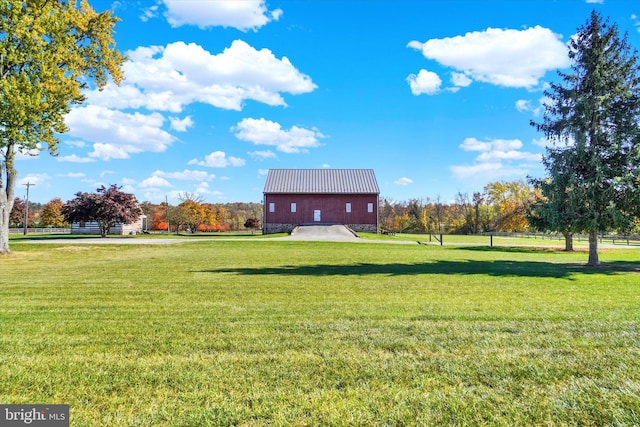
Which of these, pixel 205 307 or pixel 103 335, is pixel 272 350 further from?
pixel 205 307

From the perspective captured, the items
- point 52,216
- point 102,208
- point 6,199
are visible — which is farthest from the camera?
point 52,216

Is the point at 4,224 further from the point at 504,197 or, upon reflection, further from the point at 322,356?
the point at 504,197

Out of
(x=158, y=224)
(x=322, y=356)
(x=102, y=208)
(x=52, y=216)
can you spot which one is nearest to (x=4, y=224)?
(x=102, y=208)

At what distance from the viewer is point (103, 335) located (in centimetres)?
506

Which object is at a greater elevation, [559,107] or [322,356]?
[559,107]

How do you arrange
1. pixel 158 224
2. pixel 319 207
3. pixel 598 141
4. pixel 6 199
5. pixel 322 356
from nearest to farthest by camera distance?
pixel 322 356 < pixel 598 141 < pixel 6 199 < pixel 319 207 < pixel 158 224

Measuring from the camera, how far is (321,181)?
4700cm

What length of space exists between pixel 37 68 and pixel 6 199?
21.4ft

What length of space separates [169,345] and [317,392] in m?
2.15

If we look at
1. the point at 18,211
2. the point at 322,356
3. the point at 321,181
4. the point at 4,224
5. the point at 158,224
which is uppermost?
the point at 321,181

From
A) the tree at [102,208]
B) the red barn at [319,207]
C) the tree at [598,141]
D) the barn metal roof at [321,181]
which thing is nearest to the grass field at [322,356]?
the tree at [598,141]

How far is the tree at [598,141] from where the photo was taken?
14.8m

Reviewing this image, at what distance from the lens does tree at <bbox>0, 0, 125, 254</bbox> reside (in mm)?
16406

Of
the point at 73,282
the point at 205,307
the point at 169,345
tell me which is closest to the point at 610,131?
the point at 205,307
